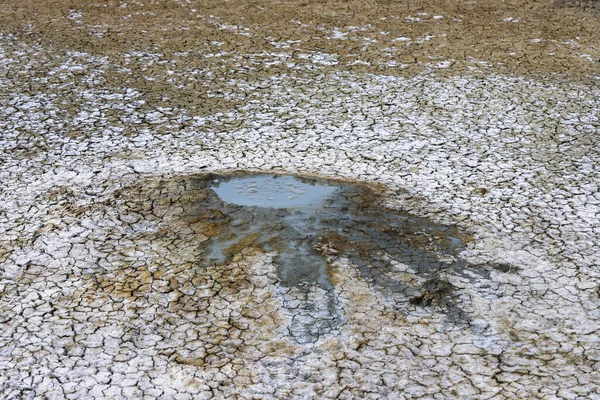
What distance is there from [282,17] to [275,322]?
5.83 m

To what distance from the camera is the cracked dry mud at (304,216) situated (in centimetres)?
375

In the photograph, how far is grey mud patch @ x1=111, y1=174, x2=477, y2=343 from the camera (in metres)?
4.21

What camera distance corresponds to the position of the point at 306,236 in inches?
183

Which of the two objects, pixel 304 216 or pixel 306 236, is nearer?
pixel 306 236

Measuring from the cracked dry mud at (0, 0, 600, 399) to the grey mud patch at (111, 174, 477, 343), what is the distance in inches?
0.7

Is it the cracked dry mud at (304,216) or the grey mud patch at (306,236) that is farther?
the grey mud patch at (306,236)

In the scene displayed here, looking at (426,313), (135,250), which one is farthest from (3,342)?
(426,313)

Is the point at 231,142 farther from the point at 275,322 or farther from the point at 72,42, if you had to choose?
the point at 72,42

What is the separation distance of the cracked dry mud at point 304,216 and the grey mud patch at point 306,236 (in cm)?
2

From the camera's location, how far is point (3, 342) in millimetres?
3922

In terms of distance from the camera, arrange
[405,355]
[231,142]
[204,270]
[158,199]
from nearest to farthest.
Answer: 1. [405,355]
2. [204,270]
3. [158,199]
4. [231,142]

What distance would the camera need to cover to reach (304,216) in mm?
4859

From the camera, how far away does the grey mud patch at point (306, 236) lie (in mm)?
4215

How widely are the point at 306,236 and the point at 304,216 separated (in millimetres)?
242
